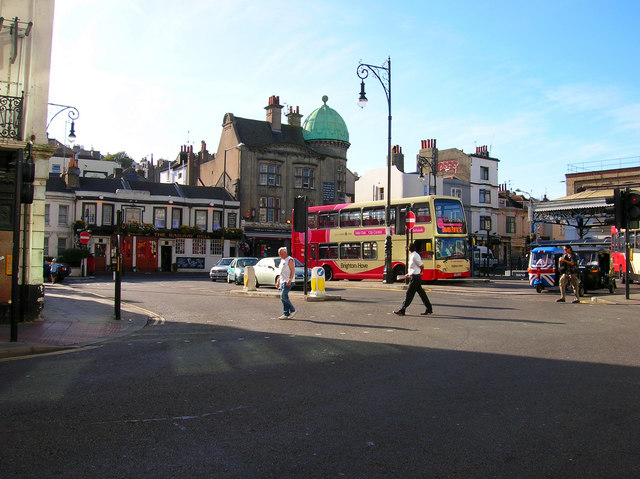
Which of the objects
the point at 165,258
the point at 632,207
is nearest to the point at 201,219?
the point at 165,258

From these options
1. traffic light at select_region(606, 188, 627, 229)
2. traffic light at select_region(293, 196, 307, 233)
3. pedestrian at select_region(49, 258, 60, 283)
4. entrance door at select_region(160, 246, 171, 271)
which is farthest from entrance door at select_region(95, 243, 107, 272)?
traffic light at select_region(606, 188, 627, 229)

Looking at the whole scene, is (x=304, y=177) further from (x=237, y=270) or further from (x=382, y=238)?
(x=382, y=238)

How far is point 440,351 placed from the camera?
8305mm

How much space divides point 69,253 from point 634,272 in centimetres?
3452

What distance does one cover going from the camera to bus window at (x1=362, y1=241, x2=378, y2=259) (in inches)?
1131

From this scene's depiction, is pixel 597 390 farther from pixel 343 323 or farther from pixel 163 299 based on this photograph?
pixel 163 299

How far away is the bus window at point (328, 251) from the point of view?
30706mm

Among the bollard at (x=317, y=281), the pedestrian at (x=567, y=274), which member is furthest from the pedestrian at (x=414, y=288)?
the pedestrian at (x=567, y=274)

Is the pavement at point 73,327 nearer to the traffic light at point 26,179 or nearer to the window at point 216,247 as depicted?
the traffic light at point 26,179

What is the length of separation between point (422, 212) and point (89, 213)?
3086cm

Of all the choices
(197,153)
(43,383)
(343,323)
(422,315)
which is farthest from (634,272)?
(197,153)

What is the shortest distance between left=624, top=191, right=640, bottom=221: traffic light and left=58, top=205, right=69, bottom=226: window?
41.5 meters

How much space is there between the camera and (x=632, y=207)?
16688 mm

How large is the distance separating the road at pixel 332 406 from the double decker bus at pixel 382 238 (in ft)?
52.9
